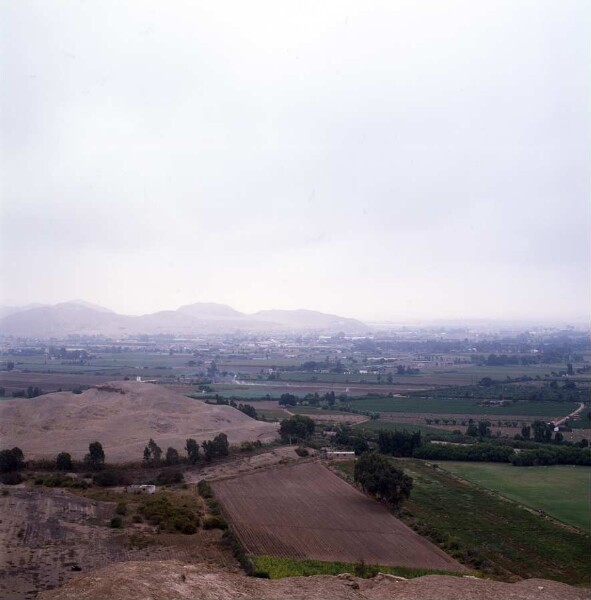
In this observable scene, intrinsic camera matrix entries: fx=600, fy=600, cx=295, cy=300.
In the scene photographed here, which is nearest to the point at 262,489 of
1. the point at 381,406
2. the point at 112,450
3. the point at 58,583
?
the point at 112,450

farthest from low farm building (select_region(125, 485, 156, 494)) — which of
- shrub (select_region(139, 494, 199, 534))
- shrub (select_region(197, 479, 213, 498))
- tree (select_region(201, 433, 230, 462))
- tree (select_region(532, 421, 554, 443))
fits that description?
tree (select_region(532, 421, 554, 443))

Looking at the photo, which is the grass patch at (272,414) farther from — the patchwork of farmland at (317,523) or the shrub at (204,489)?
the shrub at (204,489)

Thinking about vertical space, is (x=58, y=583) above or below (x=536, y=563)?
above

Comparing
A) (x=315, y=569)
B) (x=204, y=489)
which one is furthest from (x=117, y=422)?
(x=315, y=569)

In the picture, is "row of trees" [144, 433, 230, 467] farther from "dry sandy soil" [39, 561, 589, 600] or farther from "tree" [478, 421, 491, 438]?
"tree" [478, 421, 491, 438]

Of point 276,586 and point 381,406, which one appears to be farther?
point 381,406

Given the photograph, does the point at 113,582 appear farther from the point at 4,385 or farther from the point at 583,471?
the point at 4,385

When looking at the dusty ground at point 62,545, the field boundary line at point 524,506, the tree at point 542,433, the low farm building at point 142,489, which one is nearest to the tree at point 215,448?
the low farm building at point 142,489
